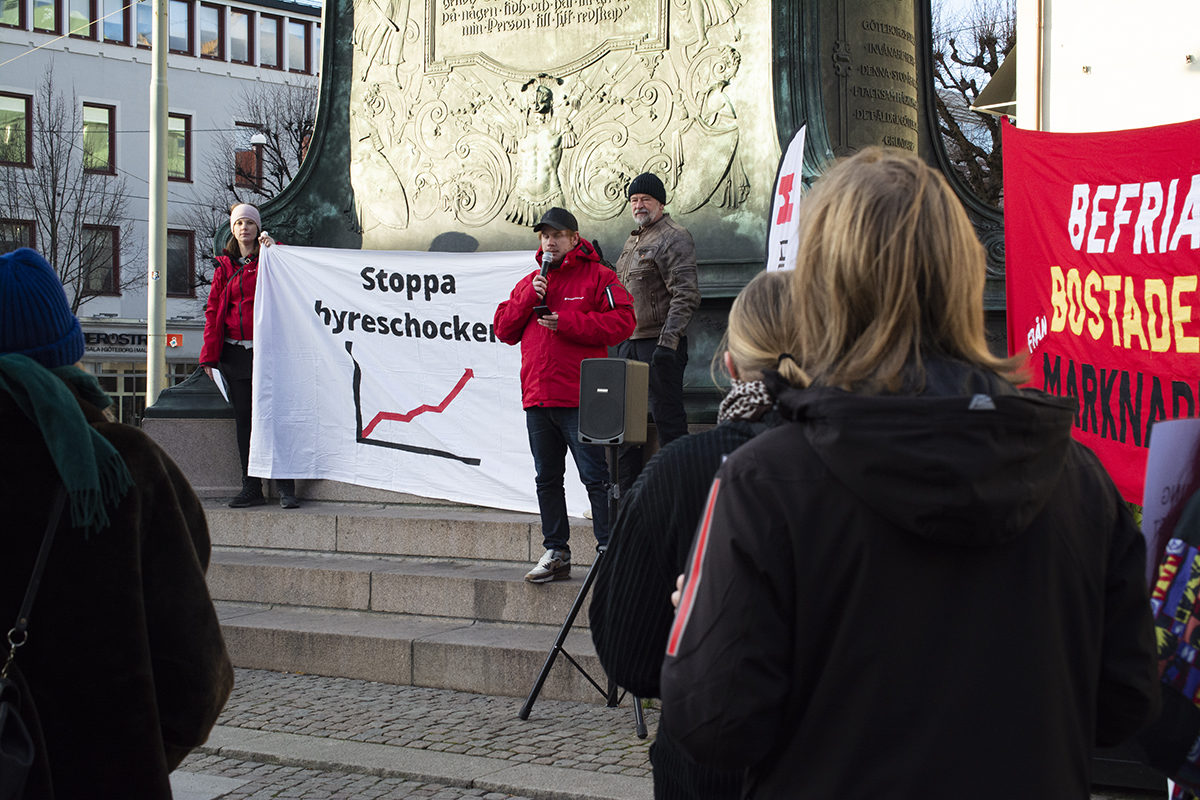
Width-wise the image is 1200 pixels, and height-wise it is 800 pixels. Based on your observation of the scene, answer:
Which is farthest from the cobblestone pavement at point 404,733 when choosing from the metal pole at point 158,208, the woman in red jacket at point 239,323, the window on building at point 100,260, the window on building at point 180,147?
the window on building at point 180,147

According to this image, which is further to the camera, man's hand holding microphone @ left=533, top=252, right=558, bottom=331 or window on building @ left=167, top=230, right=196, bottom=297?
window on building @ left=167, top=230, right=196, bottom=297

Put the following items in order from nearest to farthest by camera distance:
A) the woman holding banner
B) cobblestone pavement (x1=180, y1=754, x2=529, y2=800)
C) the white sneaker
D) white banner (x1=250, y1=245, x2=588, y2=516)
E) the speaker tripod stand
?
the woman holding banner → cobblestone pavement (x1=180, y1=754, x2=529, y2=800) → the speaker tripod stand → the white sneaker → white banner (x1=250, y1=245, x2=588, y2=516)

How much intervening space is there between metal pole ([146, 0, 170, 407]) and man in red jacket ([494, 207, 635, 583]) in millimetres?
12898

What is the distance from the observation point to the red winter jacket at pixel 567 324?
689 centimetres

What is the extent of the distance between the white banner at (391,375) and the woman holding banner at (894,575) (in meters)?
6.16

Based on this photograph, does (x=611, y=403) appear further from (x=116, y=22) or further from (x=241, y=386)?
(x=116, y=22)

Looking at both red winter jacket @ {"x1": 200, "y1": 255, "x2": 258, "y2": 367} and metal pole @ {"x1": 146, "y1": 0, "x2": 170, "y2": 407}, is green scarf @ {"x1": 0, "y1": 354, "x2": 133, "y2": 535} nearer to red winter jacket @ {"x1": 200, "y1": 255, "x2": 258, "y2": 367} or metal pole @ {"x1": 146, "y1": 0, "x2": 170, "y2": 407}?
red winter jacket @ {"x1": 200, "y1": 255, "x2": 258, "y2": 367}

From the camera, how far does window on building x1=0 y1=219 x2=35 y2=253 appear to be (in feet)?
107

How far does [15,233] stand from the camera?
3362 centimetres

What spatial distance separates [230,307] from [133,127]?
1414 inches

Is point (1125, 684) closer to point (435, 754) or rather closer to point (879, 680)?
point (879, 680)

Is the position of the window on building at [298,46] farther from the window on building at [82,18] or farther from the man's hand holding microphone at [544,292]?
the man's hand holding microphone at [544,292]

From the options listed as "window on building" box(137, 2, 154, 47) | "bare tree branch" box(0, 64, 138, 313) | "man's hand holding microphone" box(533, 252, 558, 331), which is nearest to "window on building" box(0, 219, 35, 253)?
"bare tree branch" box(0, 64, 138, 313)

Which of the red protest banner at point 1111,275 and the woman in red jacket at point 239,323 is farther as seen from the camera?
the woman in red jacket at point 239,323
